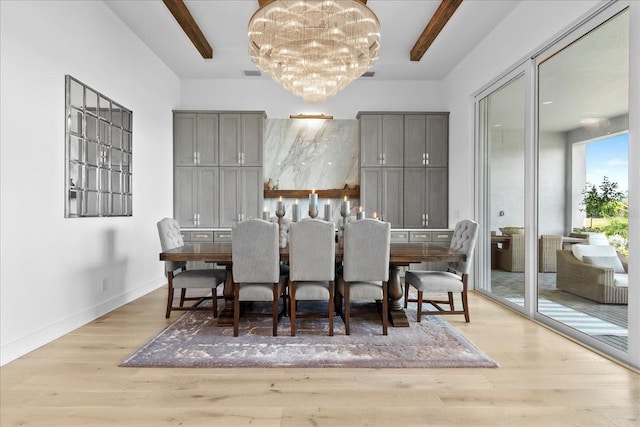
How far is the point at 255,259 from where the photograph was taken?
2.91 m

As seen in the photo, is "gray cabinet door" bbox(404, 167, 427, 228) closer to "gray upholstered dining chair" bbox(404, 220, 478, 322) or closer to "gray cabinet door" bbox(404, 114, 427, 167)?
"gray cabinet door" bbox(404, 114, 427, 167)

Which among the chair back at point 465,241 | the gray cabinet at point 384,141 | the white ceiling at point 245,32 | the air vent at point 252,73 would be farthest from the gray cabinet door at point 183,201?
the chair back at point 465,241

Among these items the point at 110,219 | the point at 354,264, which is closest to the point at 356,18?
the point at 354,264

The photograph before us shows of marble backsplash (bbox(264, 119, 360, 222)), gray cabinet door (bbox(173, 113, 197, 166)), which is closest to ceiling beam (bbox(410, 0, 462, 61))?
marble backsplash (bbox(264, 119, 360, 222))

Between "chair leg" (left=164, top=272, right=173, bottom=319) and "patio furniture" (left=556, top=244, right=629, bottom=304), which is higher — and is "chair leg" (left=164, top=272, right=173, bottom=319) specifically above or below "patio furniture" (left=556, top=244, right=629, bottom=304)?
below

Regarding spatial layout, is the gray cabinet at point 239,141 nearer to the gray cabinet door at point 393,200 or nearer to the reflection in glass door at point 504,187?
the gray cabinet door at point 393,200

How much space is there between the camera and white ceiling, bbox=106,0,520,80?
378 centimetres

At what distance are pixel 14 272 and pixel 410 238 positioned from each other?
178 inches

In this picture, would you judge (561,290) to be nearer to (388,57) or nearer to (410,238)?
(410,238)

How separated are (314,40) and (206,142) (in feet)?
9.96

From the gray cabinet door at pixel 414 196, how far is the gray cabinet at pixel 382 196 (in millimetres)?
92

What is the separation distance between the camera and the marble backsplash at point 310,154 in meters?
5.87

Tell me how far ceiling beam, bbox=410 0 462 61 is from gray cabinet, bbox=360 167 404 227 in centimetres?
175

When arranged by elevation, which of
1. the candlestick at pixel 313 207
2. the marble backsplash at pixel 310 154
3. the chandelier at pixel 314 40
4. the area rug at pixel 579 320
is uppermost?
the chandelier at pixel 314 40
